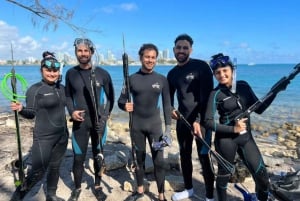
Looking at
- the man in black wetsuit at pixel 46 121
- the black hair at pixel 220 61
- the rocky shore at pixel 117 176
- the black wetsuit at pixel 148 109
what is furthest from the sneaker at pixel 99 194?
the black hair at pixel 220 61

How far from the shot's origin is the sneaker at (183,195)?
189 inches

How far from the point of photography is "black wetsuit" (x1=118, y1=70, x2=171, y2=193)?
15.1ft

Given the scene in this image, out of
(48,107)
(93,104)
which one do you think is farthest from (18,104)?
(93,104)

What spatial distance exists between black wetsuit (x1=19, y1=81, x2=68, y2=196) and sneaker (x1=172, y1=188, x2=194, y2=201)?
71.6 inches

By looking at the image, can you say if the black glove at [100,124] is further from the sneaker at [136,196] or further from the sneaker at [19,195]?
the sneaker at [19,195]

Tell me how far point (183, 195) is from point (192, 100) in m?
1.48

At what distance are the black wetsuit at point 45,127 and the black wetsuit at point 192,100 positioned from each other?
1756mm

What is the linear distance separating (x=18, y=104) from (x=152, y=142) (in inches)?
75.4

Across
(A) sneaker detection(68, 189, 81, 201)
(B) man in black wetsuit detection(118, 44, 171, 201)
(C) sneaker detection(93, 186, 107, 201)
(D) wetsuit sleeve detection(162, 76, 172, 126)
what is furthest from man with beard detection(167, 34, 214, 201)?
(A) sneaker detection(68, 189, 81, 201)

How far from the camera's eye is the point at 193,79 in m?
4.71

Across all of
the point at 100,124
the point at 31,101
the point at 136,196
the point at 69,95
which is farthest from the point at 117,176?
the point at 31,101

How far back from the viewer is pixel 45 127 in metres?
4.31

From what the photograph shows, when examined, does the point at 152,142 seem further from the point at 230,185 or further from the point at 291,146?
the point at 291,146

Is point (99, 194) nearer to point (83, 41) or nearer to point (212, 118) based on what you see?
point (212, 118)
